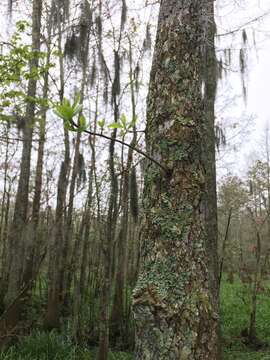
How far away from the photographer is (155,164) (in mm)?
1365

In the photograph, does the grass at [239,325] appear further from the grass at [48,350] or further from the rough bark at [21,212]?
the rough bark at [21,212]

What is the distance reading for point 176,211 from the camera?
128 cm

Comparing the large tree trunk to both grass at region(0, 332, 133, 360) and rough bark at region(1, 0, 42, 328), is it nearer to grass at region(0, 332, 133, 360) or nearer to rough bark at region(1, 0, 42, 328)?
grass at region(0, 332, 133, 360)

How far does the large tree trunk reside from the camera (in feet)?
3.84

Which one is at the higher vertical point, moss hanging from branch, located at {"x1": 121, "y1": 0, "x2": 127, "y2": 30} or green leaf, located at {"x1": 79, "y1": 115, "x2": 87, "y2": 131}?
moss hanging from branch, located at {"x1": 121, "y1": 0, "x2": 127, "y2": 30}

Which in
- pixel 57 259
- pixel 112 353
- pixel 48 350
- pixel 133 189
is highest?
pixel 133 189

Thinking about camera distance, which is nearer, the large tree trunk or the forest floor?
the large tree trunk

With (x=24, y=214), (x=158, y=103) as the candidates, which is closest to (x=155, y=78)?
(x=158, y=103)

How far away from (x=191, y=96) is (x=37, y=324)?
8.19m

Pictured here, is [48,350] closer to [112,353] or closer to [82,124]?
[112,353]

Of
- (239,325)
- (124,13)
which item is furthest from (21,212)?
(239,325)

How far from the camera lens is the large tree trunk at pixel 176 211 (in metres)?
1.17

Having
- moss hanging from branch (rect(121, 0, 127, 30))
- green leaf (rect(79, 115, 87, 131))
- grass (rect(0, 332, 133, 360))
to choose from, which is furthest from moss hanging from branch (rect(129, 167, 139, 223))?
green leaf (rect(79, 115, 87, 131))

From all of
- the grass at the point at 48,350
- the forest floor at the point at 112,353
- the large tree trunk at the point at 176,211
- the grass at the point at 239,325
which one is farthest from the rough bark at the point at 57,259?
the large tree trunk at the point at 176,211
